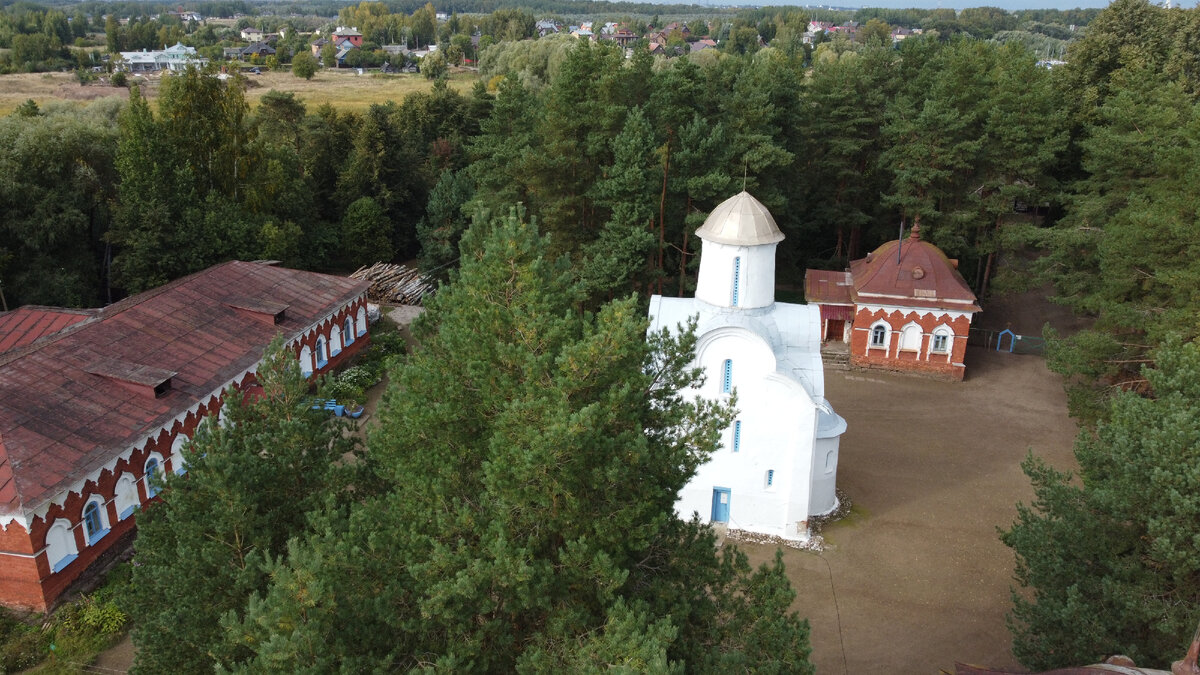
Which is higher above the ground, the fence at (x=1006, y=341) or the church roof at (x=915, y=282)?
the church roof at (x=915, y=282)

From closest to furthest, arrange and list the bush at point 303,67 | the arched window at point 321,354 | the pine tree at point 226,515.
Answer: the pine tree at point 226,515, the arched window at point 321,354, the bush at point 303,67

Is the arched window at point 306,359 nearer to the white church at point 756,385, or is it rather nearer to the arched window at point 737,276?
the white church at point 756,385

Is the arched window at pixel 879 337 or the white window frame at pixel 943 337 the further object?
the arched window at pixel 879 337

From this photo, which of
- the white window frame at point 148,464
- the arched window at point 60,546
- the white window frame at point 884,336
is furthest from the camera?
the white window frame at point 884,336

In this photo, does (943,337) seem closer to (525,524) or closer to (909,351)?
(909,351)

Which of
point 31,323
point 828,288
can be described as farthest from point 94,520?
point 828,288

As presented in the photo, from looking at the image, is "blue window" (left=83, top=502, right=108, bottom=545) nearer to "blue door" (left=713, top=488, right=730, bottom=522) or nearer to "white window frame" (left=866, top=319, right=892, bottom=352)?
"blue door" (left=713, top=488, right=730, bottom=522)

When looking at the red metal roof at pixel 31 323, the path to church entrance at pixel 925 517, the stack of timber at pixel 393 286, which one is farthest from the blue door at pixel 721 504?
the stack of timber at pixel 393 286

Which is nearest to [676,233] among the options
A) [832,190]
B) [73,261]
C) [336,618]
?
[832,190]

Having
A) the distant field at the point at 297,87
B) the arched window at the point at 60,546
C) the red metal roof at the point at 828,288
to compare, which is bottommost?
the arched window at the point at 60,546

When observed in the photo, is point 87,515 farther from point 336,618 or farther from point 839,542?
point 839,542
